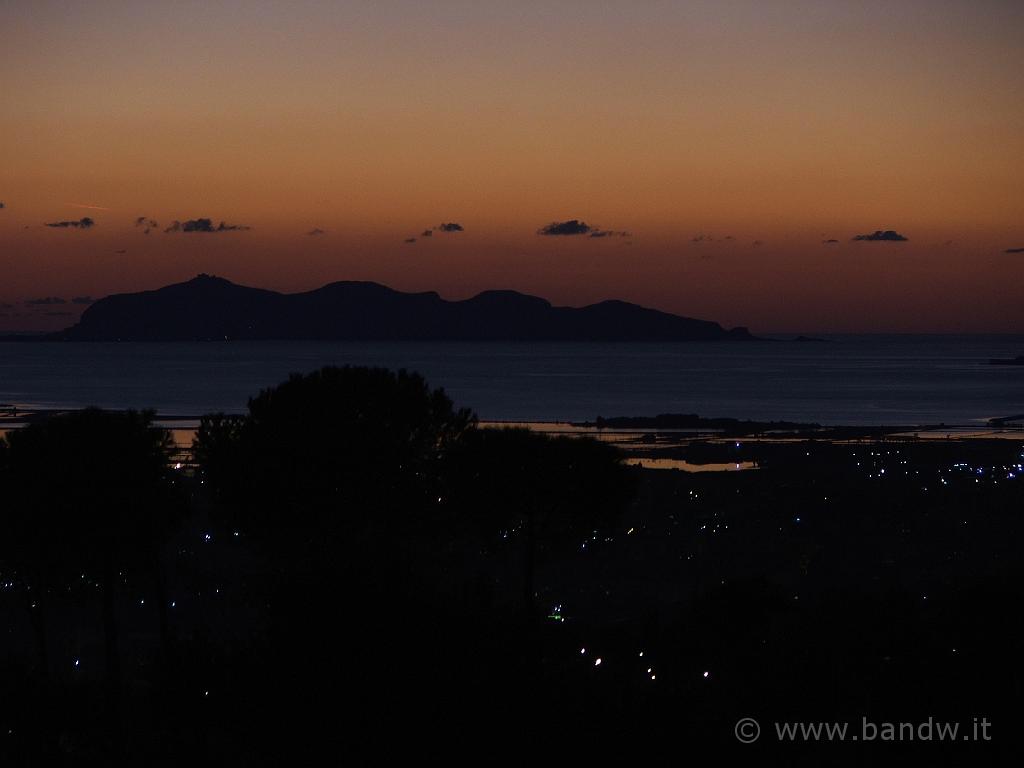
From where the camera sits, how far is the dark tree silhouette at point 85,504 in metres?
25.1

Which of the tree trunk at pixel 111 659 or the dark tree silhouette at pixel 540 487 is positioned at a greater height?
the dark tree silhouette at pixel 540 487

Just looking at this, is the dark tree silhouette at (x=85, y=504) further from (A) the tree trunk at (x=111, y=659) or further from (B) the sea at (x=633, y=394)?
(B) the sea at (x=633, y=394)

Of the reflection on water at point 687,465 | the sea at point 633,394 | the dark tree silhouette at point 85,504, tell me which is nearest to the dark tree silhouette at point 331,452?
the dark tree silhouette at point 85,504

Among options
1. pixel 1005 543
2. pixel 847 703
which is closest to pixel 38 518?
pixel 847 703

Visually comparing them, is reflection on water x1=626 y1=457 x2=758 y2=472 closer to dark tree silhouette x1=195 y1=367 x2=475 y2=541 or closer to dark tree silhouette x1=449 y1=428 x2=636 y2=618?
dark tree silhouette x1=195 y1=367 x2=475 y2=541

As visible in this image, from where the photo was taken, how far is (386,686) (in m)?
14.5

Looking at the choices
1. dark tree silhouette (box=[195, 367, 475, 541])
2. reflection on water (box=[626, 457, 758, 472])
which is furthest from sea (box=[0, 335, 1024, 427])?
dark tree silhouette (box=[195, 367, 475, 541])

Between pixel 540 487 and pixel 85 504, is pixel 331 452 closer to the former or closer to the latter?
pixel 540 487

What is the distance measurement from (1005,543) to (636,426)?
5519 centimetres

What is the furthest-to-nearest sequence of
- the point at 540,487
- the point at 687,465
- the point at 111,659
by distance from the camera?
the point at 687,465, the point at 540,487, the point at 111,659

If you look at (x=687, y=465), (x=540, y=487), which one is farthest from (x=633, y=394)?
(x=540, y=487)

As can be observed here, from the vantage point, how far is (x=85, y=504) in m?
25.4

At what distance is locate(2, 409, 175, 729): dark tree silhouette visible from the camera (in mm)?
25078

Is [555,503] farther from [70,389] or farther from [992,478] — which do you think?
[70,389]
